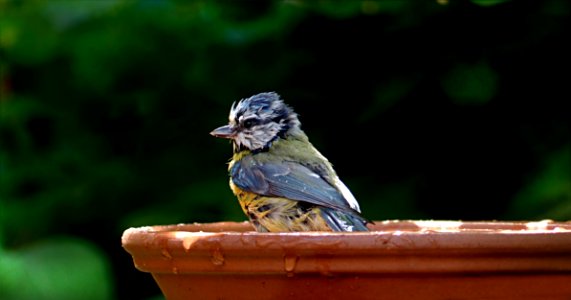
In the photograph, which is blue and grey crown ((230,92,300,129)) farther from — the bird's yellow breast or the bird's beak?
the bird's yellow breast

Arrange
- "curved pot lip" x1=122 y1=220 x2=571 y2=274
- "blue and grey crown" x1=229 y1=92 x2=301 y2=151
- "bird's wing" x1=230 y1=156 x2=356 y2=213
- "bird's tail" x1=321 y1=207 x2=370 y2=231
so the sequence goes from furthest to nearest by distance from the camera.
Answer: "blue and grey crown" x1=229 y1=92 x2=301 y2=151 → "bird's wing" x1=230 y1=156 x2=356 y2=213 → "bird's tail" x1=321 y1=207 x2=370 y2=231 → "curved pot lip" x1=122 y1=220 x2=571 y2=274

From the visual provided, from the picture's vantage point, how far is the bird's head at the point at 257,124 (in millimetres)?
3729

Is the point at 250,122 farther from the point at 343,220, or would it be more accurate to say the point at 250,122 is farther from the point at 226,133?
the point at 343,220

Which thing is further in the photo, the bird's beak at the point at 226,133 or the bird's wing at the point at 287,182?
the bird's beak at the point at 226,133

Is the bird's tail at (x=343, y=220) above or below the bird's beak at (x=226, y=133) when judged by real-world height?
below

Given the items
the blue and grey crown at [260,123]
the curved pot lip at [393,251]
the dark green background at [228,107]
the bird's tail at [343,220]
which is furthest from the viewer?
the dark green background at [228,107]

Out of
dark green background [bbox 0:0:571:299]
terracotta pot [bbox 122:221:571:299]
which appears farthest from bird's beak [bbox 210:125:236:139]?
terracotta pot [bbox 122:221:571:299]

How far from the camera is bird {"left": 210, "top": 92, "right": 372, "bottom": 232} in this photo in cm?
305

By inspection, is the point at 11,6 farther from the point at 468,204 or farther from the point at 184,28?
the point at 468,204

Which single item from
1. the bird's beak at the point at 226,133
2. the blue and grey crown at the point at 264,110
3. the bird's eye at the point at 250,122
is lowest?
the bird's beak at the point at 226,133

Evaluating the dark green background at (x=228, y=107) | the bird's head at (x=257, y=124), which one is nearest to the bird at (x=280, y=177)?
the bird's head at (x=257, y=124)

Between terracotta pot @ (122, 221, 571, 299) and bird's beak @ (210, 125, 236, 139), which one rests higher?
bird's beak @ (210, 125, 236, 139)

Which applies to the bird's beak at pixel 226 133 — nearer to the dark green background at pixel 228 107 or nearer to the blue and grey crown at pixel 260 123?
the blue and grey crown at pixel 260 123

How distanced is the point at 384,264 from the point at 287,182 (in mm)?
1095
